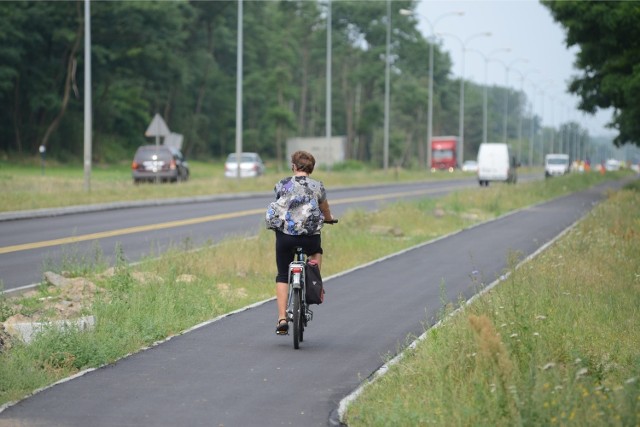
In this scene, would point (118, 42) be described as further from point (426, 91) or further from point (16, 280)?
point (16, 280)

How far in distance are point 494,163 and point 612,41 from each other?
24179mm

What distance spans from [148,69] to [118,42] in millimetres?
7440

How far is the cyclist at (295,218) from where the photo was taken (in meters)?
11.4

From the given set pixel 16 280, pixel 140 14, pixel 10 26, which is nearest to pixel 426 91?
pixel 140 14

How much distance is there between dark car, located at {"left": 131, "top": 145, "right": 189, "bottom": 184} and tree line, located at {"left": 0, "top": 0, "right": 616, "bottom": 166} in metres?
24.2

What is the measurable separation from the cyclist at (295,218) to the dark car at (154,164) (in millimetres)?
38773

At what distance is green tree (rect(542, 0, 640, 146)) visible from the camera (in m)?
41.8

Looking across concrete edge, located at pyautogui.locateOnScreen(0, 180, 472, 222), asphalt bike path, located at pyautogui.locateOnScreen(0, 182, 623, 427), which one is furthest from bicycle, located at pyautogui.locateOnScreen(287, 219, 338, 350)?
concrete edge, located at pyautogui.locateOnScreen(0, 180, 472, 222)

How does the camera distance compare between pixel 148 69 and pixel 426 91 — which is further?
pixel 426 91

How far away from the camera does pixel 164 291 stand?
14516mm

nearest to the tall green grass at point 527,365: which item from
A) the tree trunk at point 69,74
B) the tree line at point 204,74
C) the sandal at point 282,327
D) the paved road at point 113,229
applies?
the sandal at point 282,327

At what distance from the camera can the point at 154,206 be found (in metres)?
38.3

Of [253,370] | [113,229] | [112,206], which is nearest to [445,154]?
[112,206]

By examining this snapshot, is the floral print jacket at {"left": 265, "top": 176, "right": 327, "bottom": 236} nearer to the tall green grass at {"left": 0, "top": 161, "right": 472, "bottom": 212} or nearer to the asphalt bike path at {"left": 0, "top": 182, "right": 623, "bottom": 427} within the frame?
the asphalt bike path at {"left": 0, "top": 182, "right": 623, "bottom": 427}
